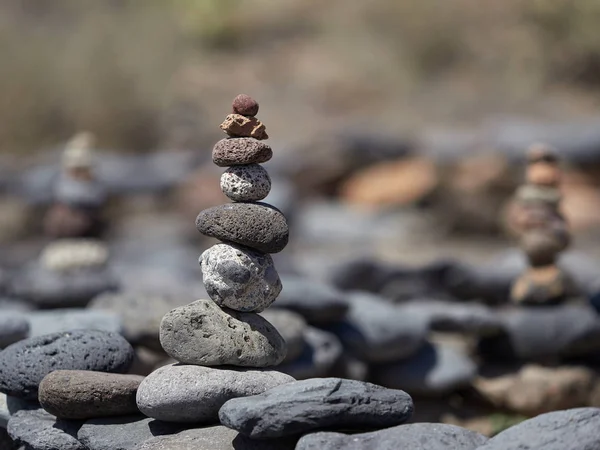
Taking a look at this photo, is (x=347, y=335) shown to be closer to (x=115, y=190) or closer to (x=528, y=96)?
(x=115, y=190)

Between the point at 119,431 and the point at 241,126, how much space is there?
122cm

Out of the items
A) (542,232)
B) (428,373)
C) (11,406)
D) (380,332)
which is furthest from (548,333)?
(11,406)

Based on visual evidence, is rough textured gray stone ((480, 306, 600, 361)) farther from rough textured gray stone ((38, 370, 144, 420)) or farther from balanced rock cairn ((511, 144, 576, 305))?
rough textured gray stone ((38, 370, 144, 420))

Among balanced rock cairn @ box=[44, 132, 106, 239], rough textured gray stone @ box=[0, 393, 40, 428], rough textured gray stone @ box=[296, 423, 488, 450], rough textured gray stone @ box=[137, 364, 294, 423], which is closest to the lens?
rough textured gray stone @ box=[296, 423, 488, 450]

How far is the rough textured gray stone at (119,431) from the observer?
331 centimetres

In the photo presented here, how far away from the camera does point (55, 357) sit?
3621mm

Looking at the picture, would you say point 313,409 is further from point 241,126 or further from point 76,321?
point 76,321

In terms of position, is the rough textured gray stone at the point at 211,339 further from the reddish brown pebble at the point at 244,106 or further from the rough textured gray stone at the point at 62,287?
the rough textured gray stone at the point at 62,287

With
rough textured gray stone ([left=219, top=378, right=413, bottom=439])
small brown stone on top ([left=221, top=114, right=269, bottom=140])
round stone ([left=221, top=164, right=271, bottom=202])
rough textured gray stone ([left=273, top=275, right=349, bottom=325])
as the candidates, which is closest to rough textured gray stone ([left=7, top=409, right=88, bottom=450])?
rough textured gray stone ([left=219, top=378, right=413, bottom=439])

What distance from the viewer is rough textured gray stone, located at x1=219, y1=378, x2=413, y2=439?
9.74 feet

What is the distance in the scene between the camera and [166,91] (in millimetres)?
16984

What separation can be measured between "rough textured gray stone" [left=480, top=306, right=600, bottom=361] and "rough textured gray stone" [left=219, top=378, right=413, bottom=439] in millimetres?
2672

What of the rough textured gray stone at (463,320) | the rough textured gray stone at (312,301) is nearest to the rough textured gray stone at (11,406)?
the rough textured gray stone at (312,301)

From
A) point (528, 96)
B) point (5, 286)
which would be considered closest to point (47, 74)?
point (528, 96)
